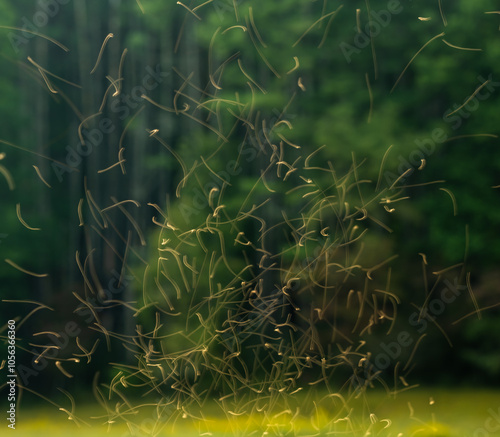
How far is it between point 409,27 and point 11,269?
4.98 m

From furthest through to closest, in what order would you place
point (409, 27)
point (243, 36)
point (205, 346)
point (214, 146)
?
point (409, 27)
point (243, 36)
point (214, 146)
point (205, 346)

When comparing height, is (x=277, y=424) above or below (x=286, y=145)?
below

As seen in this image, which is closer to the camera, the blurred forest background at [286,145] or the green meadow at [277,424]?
the green meadow at [277,424]

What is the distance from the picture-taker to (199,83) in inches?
277

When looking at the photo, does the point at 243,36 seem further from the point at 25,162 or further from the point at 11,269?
the point at 11,269

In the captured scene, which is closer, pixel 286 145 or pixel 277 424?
pixel 277 424

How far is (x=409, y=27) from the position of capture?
7359 millimetres

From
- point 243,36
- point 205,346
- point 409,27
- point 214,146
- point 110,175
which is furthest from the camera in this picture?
point 110,175

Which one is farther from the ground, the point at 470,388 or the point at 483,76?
the point at 483,76

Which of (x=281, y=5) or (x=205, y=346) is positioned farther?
(x=281, y=5)

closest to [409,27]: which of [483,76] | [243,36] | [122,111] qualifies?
[483,76]

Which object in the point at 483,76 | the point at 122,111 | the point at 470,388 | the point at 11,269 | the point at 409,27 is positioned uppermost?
the point at 409,27

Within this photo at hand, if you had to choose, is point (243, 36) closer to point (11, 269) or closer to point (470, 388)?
point (11, 269)

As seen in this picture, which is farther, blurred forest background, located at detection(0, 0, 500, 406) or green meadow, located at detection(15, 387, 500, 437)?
blurred forest background, located at detection(0, 0, 500, 406)
